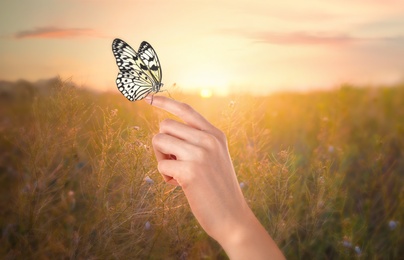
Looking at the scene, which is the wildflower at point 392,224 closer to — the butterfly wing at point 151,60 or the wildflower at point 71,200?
the wildflower at point 71,200

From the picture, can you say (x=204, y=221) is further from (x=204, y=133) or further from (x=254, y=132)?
(x=254, y=132)

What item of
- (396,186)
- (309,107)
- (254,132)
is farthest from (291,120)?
(254,132)

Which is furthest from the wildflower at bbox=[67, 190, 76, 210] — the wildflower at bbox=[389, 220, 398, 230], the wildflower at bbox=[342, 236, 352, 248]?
the wildflower at bbox=[389, 220, 398, 230]

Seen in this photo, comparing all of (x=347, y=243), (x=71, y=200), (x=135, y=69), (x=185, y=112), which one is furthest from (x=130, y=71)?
(x=347, y=243)

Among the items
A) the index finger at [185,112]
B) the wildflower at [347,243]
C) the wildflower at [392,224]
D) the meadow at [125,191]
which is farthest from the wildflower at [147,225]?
the wildflower at [392,224]

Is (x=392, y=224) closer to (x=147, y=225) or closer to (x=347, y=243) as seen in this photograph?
(x=347, y=243)

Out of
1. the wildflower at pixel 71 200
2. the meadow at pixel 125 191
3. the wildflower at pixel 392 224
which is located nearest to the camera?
the meadow at pixel 125 191
